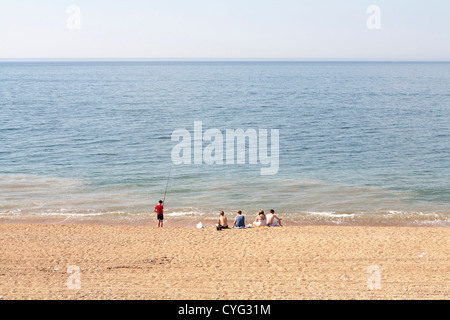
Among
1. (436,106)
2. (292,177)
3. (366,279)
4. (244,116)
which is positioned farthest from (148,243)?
(436,106)

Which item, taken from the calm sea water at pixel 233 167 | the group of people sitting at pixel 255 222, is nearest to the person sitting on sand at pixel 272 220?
the group of people sitting at pixel 255 222

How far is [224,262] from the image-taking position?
571 inches

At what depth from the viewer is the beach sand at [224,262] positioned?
1190 cm

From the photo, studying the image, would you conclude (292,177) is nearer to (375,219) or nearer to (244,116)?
(375,219)

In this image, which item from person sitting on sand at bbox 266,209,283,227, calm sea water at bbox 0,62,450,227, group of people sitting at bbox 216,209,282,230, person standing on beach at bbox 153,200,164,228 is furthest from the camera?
calm sea water at bbox 0,62,450,227

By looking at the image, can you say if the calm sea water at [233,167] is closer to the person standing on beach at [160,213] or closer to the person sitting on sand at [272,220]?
the person standing on beach at [160,213]

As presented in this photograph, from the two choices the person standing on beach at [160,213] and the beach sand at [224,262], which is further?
the person standing on beach at [160,213]

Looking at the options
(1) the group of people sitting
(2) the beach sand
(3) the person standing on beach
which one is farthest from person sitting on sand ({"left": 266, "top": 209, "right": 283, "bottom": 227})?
(3) the person standing on beach

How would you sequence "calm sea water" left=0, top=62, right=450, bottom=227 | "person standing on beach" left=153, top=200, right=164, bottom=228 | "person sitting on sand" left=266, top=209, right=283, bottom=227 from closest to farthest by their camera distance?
"person sitting on sand" left=266, top=209, right=283, bottom=227, "person standing on beach" left=153, top=200, right=164, bottom=228, "calm sea water" left=0, top=62, right=450, bottom=227

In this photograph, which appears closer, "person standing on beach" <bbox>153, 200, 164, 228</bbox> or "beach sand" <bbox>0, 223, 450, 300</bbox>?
"beach sand" <bbox>0, 223, 450, 300</bbox>

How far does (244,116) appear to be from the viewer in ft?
175

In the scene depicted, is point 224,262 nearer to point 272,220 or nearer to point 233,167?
point 272,220

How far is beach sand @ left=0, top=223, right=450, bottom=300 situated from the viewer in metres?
11.9

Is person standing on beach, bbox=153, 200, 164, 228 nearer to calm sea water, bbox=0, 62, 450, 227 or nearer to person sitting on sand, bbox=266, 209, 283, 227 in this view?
calm sea water, bbox=0, 62, 450, 227
